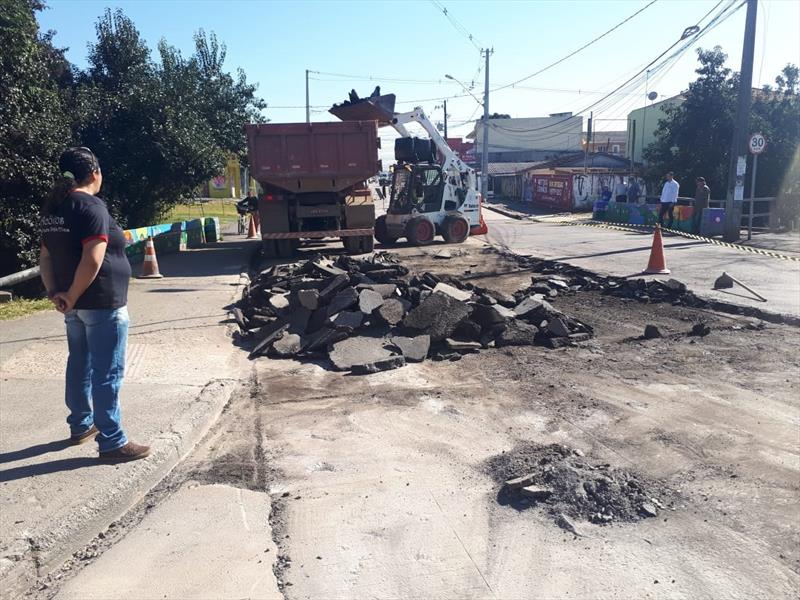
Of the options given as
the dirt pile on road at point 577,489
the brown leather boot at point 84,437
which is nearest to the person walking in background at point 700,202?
the dirt pile on road at point 577,489

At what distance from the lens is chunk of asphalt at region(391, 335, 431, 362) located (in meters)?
7.79

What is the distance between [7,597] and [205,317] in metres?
6.63

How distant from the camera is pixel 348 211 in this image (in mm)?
18281

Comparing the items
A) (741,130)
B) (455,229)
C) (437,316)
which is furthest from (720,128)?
(437,316)

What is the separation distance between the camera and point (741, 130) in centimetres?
1980

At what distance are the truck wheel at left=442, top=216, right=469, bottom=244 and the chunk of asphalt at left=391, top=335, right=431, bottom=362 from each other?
1354 cm

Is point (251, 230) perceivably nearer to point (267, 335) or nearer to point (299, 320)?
point (299, 320)

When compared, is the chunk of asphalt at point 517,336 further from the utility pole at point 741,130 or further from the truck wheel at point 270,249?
the utility pole at point 741,130

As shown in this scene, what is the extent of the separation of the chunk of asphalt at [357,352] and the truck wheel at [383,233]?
13.3m

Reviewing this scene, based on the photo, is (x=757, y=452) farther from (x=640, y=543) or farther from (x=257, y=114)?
(x=257, y=114)

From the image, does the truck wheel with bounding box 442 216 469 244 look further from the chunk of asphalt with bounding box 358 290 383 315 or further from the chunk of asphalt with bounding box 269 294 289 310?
the chunk of asphalt with bounding box 358 290 383 315

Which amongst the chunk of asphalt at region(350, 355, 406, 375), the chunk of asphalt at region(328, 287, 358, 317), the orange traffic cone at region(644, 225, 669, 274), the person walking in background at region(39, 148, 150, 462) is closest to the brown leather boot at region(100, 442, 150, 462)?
the person walking in background at region(39, 148, 150, 462)

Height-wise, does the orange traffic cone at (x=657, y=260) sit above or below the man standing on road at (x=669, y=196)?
below

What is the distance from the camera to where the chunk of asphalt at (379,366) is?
738cm
